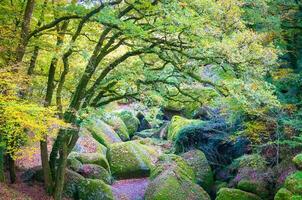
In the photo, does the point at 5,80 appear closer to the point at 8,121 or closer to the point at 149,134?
the point at 8,121

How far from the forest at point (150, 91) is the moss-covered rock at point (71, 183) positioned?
1.5 inches

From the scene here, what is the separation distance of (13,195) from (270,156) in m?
9.23

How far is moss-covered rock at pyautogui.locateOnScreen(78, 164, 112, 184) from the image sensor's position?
16.3 meters

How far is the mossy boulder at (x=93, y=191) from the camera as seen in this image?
14602mm

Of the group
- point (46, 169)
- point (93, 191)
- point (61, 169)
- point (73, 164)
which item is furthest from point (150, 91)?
point (73, 164)

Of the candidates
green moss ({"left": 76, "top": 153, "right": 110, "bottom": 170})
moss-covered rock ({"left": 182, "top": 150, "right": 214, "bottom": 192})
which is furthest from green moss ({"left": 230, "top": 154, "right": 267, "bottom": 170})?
green moss ({"left": 76, "top": 153, "right": 110, "bottom": 170})

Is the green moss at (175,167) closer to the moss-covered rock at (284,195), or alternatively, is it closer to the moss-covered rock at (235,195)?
the moss-covered rock at (235,195)

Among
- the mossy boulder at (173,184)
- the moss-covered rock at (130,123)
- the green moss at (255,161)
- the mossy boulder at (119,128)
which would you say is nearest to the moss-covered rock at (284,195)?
the green moss at (255,161)

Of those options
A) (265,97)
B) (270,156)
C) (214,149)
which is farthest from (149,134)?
(265,97)

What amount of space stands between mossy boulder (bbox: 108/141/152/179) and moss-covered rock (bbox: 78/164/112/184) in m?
1.66

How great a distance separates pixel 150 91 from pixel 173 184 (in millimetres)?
4853

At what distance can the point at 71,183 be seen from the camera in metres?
14.6

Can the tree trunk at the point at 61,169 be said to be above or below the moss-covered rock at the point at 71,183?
above

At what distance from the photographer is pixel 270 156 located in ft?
48.5
